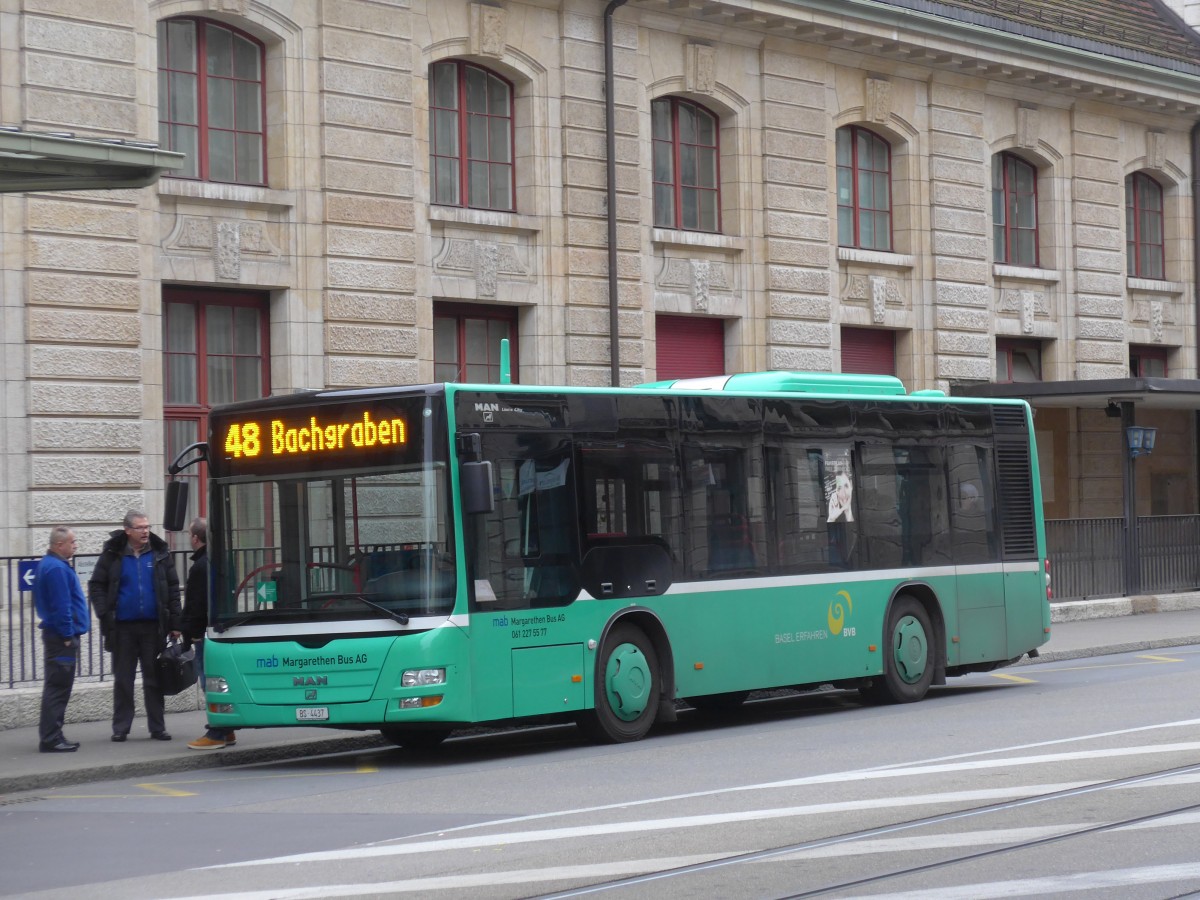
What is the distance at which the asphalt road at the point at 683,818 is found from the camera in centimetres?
852

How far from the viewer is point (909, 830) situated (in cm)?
965

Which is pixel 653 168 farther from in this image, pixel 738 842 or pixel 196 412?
pixel 738 842

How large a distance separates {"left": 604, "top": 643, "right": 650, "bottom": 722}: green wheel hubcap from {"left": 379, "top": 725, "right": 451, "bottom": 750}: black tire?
1359 mm

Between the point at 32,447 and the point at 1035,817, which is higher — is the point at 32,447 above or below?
above

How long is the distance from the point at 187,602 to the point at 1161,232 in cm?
2478


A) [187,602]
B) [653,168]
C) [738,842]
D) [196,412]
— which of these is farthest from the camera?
[653,168]

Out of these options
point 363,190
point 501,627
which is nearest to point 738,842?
point 501,627

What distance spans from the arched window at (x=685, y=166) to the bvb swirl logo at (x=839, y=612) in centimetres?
1067

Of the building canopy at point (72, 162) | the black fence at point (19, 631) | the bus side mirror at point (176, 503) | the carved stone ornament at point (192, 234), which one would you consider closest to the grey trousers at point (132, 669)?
the black fence at point (19, 631)

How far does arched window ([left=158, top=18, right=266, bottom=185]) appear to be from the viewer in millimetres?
21266

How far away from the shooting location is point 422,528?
531 inches

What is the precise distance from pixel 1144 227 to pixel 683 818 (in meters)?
26.9

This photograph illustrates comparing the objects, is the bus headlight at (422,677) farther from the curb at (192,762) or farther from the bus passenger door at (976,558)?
the bus passenger door at (976,558)

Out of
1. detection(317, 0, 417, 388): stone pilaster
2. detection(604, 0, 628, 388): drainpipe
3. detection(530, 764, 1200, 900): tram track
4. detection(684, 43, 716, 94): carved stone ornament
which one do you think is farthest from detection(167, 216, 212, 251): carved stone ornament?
detection(530, 764, 1200, 900): tram track
